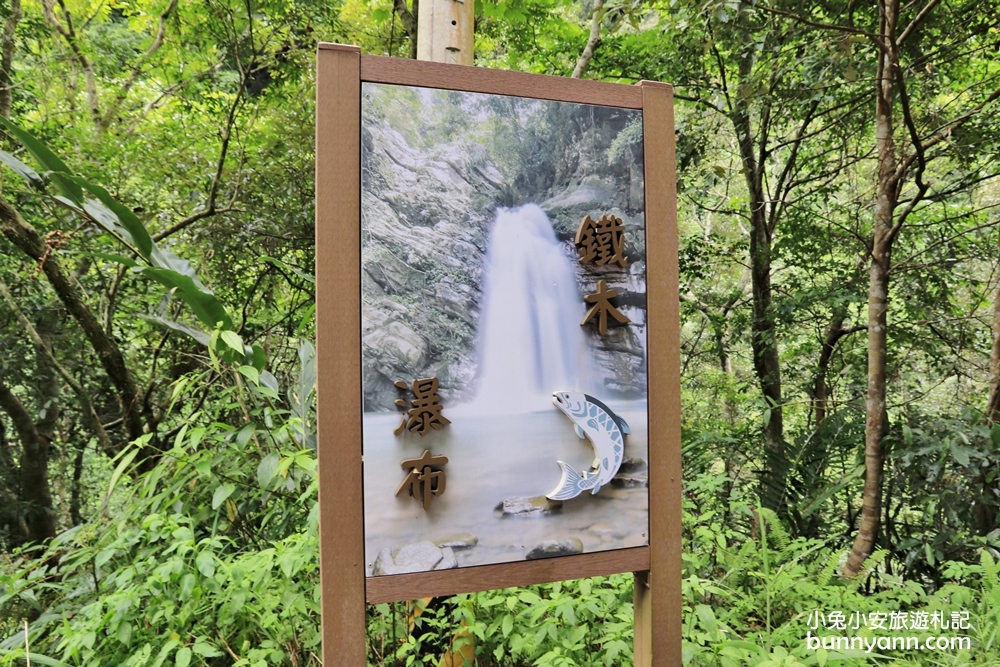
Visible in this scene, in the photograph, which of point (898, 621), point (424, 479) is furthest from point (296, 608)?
point (898, 621)

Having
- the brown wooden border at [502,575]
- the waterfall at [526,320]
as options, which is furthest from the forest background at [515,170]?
the brown wooden border at [502,575]

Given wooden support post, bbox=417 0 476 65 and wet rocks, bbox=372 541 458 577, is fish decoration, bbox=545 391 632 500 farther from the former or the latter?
wooden support post, bbox=417 0 476 65

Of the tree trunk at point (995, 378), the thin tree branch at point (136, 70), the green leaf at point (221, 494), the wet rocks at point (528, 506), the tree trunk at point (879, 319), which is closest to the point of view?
the wet rocks at point (528, 506)

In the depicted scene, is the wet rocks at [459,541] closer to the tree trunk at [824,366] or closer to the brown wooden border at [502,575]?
the brown wooden border at [502,575]

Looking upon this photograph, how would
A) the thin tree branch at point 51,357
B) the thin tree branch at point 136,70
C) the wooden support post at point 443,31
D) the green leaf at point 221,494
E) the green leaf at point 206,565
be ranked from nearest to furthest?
the green leaf at point 206,565 < the wooden support post at point 443,31 < the green leaf at point 221,494 < the thin tree branch at point 51,357 < the thin tree branch at point 136,70

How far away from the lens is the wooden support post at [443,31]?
76.4 inches

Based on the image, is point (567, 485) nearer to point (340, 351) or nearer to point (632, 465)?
point (632, 465)

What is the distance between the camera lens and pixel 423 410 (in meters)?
1.37

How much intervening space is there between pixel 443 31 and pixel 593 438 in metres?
1.45

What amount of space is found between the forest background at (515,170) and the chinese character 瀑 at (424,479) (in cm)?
67

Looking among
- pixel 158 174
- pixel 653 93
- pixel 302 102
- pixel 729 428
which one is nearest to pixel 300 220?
pixel 302 102

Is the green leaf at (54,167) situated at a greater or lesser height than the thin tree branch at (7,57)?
lesser

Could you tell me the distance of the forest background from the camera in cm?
197

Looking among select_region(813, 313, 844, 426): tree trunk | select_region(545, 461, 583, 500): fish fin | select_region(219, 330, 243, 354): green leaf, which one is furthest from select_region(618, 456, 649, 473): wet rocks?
select_region(813, 313, 844, 426): tree trunk
